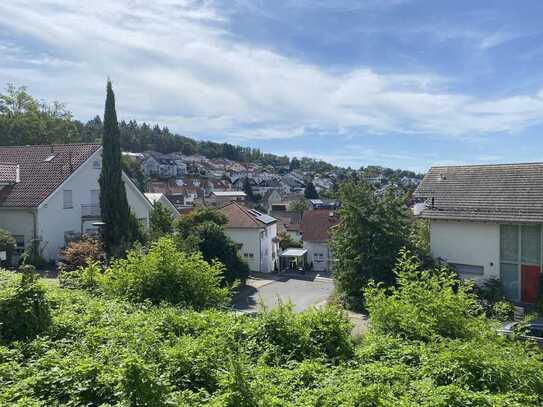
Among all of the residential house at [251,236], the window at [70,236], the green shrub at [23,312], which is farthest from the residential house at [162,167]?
the green shrub at [23,312]

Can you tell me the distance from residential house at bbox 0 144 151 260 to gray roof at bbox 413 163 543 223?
62.0 feet

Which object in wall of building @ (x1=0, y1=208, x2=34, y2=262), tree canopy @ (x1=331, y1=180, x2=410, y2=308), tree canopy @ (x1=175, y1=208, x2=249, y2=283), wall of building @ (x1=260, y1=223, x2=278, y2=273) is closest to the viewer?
tree canopy @ (x1=331, y1=180, x2=410, y2=308)

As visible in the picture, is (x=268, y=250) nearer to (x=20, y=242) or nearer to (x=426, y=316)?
(x=20, y=242)

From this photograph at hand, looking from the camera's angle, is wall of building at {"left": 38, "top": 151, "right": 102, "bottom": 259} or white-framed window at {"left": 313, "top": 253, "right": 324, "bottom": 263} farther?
white-framed window at {"left": 313, "top": 253, "right": 324, "bottom": 263}

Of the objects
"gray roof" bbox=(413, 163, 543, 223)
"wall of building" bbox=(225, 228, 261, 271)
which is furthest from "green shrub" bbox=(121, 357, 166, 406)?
"wall of building" bbox=(225, 228, 261, 271)

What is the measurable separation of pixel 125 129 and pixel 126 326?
156 meters

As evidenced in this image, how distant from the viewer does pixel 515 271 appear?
20766mm

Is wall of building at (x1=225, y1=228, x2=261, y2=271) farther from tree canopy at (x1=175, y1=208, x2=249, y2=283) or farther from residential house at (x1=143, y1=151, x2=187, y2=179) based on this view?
residential house at (x1=143, y1=151, x2=187, y2=179)

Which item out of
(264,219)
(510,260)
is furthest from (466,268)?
(264,219)

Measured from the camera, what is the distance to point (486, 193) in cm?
2238

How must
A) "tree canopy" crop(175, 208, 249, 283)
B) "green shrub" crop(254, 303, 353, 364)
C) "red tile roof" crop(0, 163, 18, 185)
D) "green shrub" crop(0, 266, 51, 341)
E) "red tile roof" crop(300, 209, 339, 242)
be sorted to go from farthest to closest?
"red tile roof" crop(300, 209, 339, 242) → "tree canopy" crop(175, 208, 249, 283) → "red tile roof" crop(0, 163, 18, 185) → "green shrub" crop(254, 303, 353, 364) → "green shrub" crop(0, 266, 51, 341)

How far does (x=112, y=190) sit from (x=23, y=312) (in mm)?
19888

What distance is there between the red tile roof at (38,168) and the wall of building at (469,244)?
66.2ft

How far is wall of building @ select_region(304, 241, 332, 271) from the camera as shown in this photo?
4375 cm
